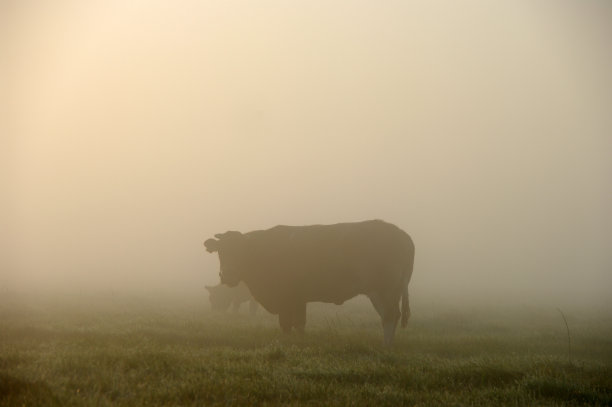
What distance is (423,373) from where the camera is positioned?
821 centimetres

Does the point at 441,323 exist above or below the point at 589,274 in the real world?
above

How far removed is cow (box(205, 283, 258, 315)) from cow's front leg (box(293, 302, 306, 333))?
783 cm

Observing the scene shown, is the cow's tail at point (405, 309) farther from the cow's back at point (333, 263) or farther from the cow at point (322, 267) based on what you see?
the cow's back at point (333, 263)

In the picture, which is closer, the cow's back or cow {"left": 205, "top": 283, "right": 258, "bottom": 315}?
the cow's back

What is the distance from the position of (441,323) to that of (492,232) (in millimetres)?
78348

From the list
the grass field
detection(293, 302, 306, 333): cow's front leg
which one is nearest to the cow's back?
detection(293, 302, 306, 333): cow's front leg

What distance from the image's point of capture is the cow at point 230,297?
21984 millimetres

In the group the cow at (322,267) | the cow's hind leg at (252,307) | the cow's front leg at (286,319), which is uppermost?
the cow at (322,267)

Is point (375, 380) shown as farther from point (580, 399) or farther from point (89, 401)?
point (89, 401)

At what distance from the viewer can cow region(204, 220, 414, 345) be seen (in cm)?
1379

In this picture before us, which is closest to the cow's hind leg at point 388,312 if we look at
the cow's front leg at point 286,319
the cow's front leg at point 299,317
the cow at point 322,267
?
the cow at point 322,267

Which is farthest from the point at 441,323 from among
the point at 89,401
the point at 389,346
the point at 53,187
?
the point at 53,187

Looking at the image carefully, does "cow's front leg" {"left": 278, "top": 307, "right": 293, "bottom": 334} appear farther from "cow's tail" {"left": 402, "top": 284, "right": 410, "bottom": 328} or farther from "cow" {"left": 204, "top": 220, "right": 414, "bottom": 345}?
"cow's tail" {"left": 402, "top": 284, "right": 410, "bottom": 328}

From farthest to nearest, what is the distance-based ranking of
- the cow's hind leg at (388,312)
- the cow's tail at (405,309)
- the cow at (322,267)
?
the cow's tail at (405,309), the cow at (322,267), the cow's hind leg at (388,312)
